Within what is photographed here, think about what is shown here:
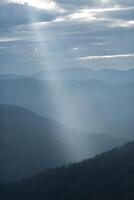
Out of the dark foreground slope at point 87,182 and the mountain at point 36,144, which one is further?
the mountain at point 36,144

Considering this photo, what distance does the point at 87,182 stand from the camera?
6881 cm

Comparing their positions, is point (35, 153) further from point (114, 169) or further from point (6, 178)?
point (114, 169)

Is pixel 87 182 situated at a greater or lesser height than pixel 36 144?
greater

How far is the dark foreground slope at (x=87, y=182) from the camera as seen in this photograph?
6122 centimetres

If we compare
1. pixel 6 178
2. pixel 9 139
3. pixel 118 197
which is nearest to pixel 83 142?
pixel 9 139

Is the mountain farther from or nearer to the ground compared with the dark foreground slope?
nearer to the ground

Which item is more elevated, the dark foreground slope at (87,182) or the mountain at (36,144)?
the dark foreground slope at (87,182)

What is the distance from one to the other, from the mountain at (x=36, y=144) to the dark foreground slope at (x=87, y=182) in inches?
1783

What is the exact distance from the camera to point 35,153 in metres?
150

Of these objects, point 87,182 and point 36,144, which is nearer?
point 87,182

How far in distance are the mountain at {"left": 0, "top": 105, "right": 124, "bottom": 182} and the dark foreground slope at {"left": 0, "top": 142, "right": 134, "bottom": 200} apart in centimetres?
4530

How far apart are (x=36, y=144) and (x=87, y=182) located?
289 feet

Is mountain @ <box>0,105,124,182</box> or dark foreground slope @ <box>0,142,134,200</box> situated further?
mountain @ <box>0,105,124,182</box>

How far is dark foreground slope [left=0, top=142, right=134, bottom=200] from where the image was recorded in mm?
61219
